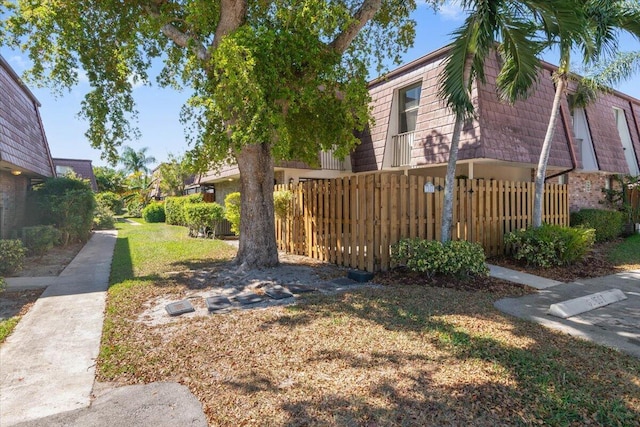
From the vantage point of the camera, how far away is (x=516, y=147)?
36.4 ft

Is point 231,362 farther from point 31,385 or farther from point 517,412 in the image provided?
point 517,412

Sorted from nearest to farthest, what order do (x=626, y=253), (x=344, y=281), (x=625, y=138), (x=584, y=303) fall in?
1. (x=584, y=303)
2. (x=344, y=281)
3. (x=626, y=253)
4. (x=625, y=138)

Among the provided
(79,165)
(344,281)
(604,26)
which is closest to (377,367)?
(344,281)

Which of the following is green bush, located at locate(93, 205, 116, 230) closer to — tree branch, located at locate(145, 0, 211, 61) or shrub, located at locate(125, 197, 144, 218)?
tree branch, located at locate(145, 0, 211, 61)

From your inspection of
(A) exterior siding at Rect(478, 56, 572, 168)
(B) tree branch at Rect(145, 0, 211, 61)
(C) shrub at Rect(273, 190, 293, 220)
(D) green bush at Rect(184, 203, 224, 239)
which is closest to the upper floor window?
(A) exterior siding at Rect(478, 56, 572, 168)

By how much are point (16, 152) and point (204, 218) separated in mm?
6728

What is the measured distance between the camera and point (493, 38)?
7.02 metres

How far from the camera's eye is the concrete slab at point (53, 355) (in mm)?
3041

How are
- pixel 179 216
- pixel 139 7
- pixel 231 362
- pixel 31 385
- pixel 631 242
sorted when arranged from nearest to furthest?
pixel 31 385
pixel 231 362
pixel 139 7
pixel 631 242
pixel 179 216

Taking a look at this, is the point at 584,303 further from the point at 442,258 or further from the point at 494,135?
the point at 494,135

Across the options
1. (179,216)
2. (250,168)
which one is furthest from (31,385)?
(179,216)

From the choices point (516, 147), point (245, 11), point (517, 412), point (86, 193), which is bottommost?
point (517, 412)

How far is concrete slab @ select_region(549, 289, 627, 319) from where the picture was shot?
538 centimetres

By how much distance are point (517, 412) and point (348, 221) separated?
19.7 feet
